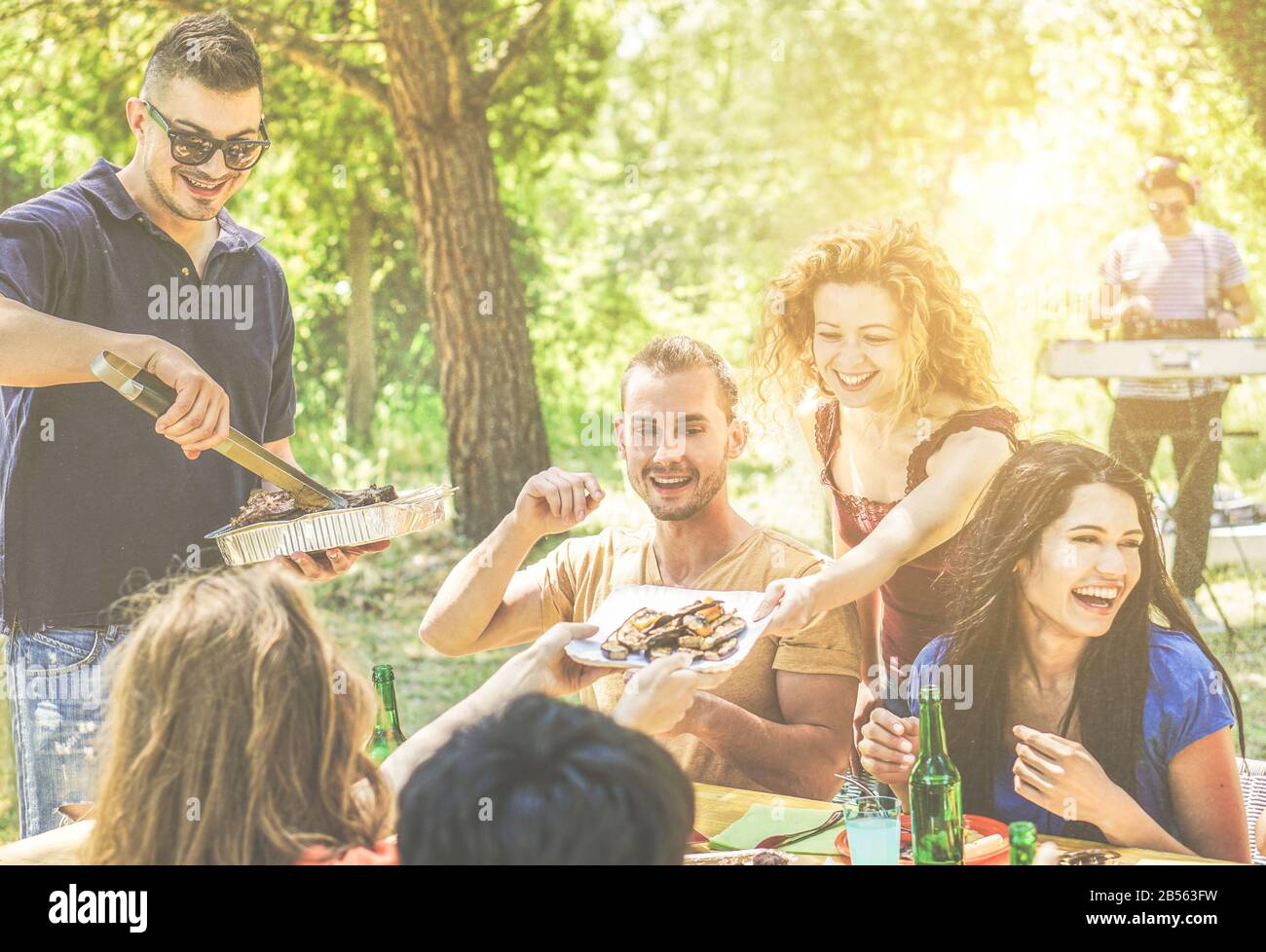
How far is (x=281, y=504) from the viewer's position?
2.56 m

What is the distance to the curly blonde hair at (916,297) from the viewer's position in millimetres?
2881

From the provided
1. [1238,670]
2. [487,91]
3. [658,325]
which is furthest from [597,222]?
[1238,670]

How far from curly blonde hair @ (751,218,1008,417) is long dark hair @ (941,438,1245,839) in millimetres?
337

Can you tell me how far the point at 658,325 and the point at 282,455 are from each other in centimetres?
440

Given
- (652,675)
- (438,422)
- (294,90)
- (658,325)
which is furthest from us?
(658,325)

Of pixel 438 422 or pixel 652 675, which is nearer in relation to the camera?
pixel 652 675

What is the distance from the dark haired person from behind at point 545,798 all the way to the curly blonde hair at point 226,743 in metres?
0.32

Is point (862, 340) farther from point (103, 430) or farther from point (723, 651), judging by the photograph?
point (103, 430)

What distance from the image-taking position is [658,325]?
23.6ft

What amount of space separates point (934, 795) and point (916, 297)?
1.27m

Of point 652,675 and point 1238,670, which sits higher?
point 652,675

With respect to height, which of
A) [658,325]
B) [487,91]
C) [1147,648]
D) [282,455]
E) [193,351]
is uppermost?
[487,91]
